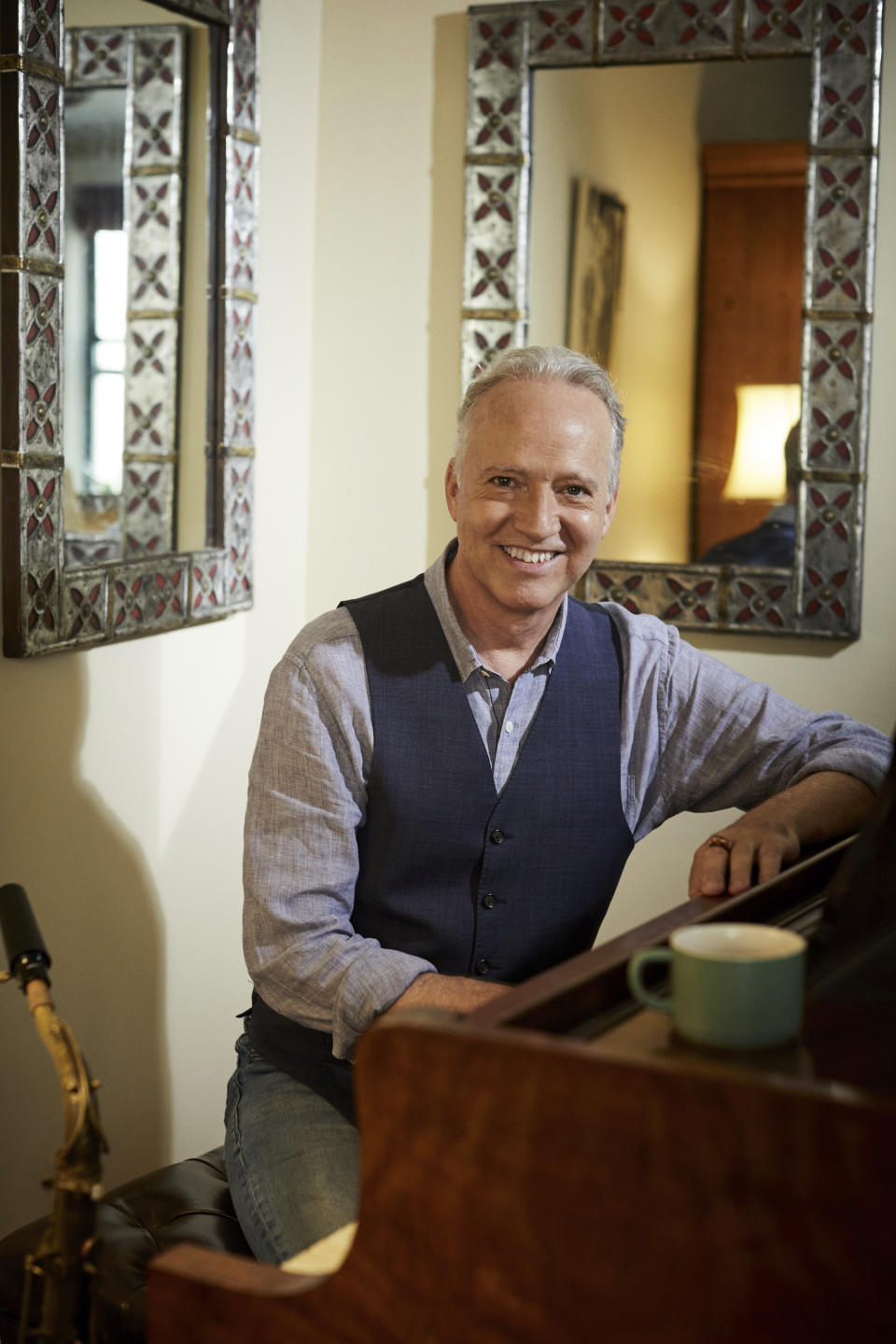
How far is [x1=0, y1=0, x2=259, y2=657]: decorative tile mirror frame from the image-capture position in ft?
6.07

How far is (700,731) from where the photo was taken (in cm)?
175

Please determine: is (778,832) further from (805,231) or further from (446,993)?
(805,231)

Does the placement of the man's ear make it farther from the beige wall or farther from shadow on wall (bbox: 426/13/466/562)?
shadow on wall (bbox: 426/13/466/562)

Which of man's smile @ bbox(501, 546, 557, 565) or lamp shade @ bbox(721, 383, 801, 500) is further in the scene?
lamp shade @ bbox(721, 383, 801, 500)

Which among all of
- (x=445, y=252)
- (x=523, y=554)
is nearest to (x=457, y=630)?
(x=523, y=554)

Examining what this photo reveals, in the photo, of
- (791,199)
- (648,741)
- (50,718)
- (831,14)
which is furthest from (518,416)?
(831,14)

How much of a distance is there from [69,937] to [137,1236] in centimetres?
62

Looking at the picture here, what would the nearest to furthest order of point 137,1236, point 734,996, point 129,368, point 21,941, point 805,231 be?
1. point 734,996
2. point 21,941
3. point 137,1236
4. point 129,368
5. point 805,231

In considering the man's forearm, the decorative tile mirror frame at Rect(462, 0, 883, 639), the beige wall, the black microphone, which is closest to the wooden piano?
the black microphone

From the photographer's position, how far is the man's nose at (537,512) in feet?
5.37

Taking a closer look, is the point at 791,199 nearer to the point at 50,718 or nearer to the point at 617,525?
the point at 617,525

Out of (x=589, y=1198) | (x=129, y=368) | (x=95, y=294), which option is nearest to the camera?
(x=589, y=1198)

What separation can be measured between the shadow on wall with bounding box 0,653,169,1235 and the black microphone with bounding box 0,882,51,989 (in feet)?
3.03

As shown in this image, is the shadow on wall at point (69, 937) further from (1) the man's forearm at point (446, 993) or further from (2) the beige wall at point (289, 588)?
(1) the man's forearm at point (446, 993)
